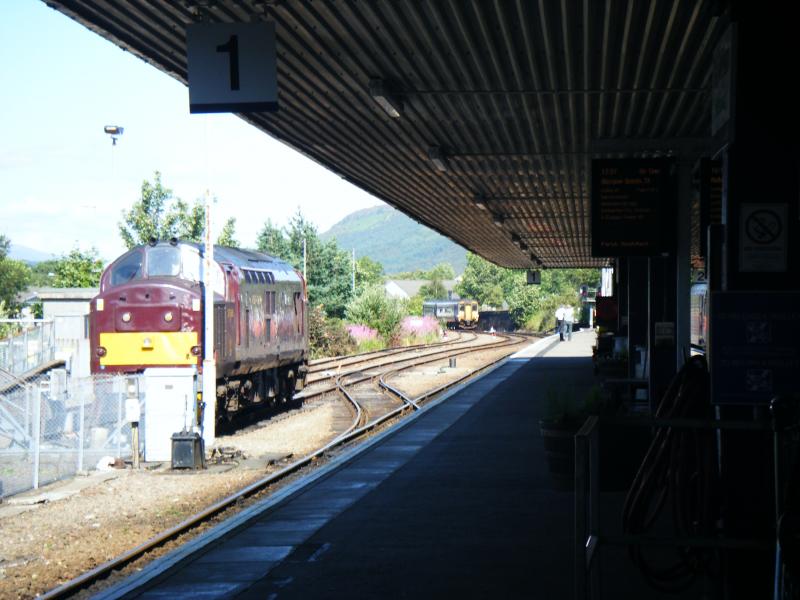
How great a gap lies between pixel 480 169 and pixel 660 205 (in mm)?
6810

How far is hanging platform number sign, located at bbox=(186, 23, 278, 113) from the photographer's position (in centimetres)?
952

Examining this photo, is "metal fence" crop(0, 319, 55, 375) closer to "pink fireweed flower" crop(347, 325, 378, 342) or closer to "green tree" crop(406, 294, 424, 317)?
"pink fireweed flower" crop(347, 325, 378, 342)

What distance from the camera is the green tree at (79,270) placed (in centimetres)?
4594

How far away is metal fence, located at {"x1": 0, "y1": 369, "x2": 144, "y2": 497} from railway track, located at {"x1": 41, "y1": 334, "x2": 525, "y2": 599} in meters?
3.33

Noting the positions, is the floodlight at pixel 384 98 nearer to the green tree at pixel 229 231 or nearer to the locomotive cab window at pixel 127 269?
the locomotive cab window at pixel 127 269

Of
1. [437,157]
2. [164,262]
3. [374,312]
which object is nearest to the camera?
[437,157]

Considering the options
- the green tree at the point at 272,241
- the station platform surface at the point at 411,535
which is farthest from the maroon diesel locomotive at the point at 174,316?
the green tree at the point at 272,241

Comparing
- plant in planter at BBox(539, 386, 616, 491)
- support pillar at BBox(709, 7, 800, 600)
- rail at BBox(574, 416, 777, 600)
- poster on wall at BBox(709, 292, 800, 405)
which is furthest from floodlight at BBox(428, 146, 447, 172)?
rail at BBox(574, 416, 777, 600)

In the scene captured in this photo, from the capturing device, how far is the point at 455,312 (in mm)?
99312

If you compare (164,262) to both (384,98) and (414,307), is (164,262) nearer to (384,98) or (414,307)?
(384,98)

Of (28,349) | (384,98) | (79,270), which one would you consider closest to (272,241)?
(79,270)

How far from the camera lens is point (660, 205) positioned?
47.8 ft

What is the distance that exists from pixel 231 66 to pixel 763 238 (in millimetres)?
4921

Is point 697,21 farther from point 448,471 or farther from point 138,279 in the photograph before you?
point 138,279
